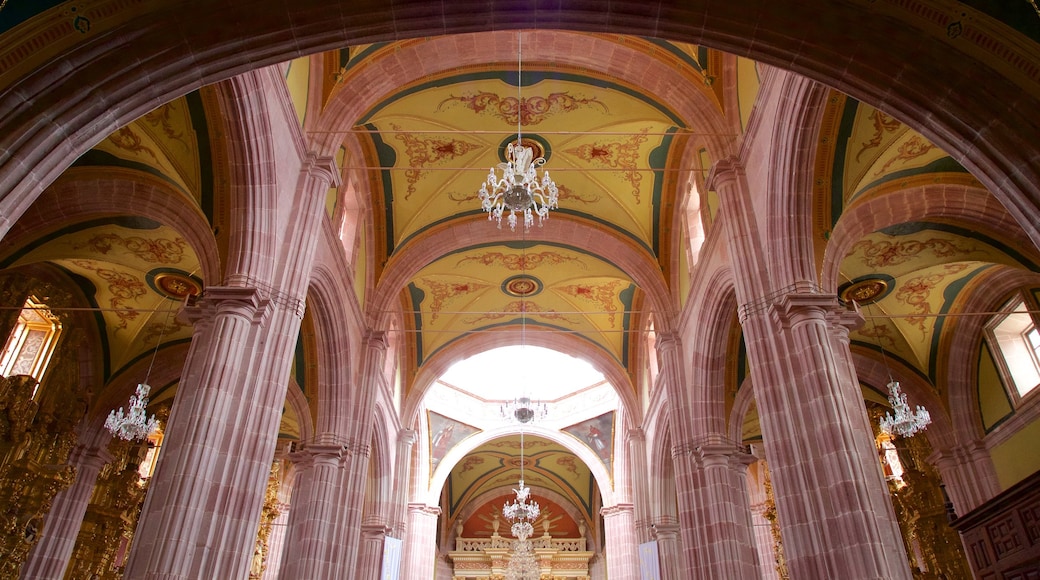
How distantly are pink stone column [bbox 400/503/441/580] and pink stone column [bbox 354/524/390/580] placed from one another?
12.7ft

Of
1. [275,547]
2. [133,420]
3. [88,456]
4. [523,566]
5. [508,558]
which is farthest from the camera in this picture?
[508,558]

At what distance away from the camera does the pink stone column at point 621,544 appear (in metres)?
22.0

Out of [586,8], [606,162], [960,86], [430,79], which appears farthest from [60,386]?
[960,86]

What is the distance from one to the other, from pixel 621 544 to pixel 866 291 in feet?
38.3

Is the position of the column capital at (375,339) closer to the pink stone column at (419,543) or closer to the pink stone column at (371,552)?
the pink stone column at (371,552)

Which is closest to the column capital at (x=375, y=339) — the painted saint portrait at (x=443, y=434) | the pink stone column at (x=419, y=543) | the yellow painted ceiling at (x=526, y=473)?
the pink stone column at (x=419, y=543)

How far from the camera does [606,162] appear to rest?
15.1 metres

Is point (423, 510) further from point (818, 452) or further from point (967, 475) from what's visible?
point (818, 452)

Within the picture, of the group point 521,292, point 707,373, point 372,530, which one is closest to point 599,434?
point 521,292

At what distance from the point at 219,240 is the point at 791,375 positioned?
739 centimetres

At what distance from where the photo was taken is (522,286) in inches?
778

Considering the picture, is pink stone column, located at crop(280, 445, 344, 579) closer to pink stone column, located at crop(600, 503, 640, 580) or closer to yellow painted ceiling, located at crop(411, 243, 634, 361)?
yellow painted ceiling, located at crop(411, 243, 634, 361)

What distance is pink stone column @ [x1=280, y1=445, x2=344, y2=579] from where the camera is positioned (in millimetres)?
12773

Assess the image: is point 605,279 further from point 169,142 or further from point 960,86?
point 960,86
